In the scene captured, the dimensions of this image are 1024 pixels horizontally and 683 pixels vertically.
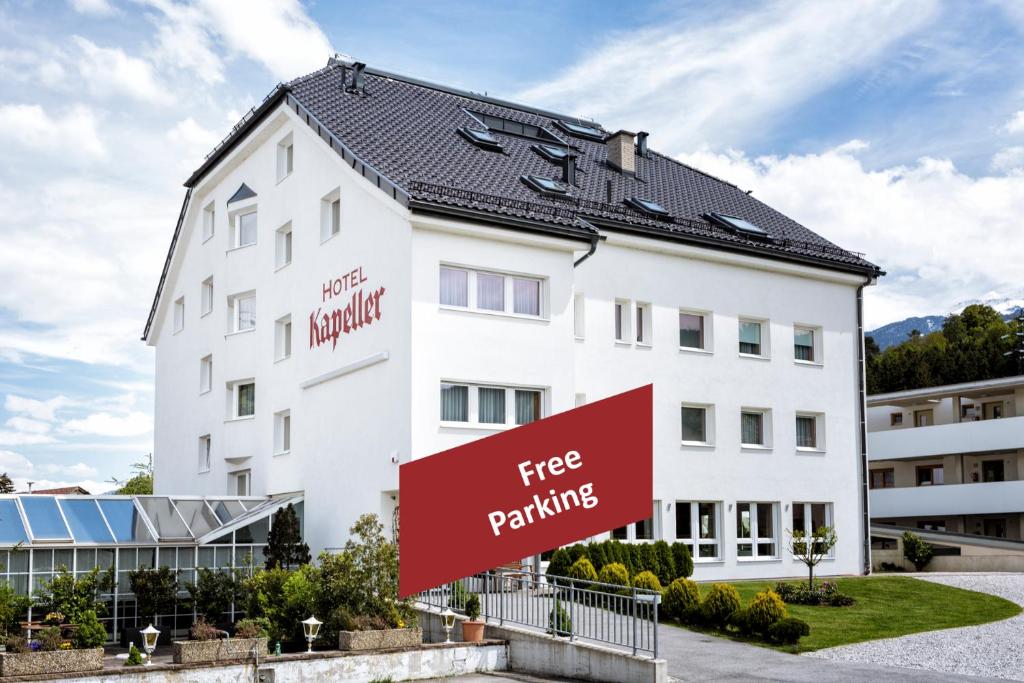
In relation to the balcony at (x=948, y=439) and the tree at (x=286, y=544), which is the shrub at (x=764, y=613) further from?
the balcony at (x=948, y=439)

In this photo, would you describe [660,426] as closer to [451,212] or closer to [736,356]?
[736,356]

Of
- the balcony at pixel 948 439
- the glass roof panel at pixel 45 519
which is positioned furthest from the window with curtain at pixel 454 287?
the balcony at pixel 948 439

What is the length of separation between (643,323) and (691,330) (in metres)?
1.61

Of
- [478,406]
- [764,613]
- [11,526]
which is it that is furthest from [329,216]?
[764,613]

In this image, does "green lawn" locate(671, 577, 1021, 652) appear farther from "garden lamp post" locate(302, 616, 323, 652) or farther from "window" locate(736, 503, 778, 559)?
"garden lamp post" locate(302, 616, 323, 652)

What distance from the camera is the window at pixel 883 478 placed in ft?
159

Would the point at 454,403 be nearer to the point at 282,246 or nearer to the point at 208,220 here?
the point at 282,246

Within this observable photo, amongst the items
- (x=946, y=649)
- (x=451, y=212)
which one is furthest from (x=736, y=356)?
(x=946, y=649)

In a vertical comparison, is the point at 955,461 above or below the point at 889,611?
above

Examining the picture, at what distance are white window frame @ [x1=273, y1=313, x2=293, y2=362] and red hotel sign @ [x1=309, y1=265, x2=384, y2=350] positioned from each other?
6.72 ft

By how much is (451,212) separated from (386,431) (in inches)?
189

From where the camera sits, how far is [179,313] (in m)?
37.1

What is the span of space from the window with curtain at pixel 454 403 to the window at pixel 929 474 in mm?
29401

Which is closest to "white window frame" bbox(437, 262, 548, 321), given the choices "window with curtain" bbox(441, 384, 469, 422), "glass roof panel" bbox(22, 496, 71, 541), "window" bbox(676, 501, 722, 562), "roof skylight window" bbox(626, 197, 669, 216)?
"window with curtain" bbox(441, 384, 469, 422)
